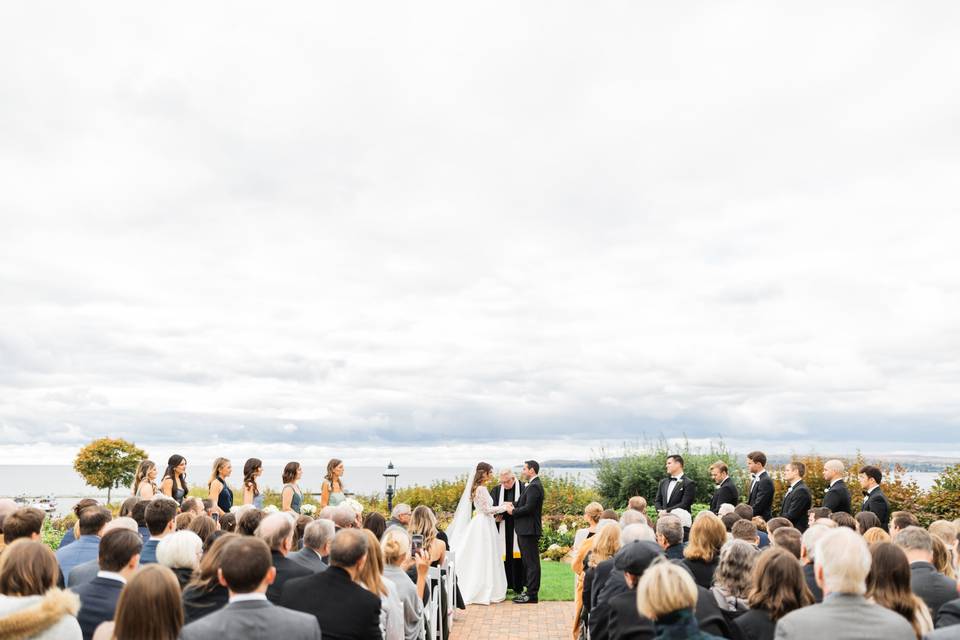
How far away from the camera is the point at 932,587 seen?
16.0 feet

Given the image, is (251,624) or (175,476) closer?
(251,624)

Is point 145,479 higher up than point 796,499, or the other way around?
point 145,479

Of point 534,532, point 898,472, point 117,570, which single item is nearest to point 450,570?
point 534,532

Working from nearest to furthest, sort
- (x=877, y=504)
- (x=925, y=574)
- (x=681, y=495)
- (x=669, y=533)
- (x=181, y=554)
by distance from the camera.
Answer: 1. (x=181, y=554)
2. (x=925, y=574)
3. (x=669, y=533)
4. (x=877, y=504)
5. (x=681, y=495)

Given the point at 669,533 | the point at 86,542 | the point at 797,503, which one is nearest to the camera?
the point at 86,542

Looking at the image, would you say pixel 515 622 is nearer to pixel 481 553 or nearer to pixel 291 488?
pixel 481 553

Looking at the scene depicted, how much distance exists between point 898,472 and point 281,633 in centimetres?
1403

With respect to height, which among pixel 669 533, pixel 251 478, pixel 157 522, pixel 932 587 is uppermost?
pixel 251 478

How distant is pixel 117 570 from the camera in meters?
4.33

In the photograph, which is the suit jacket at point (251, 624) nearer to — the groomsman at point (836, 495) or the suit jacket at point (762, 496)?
the groomsman at point (836, 495)

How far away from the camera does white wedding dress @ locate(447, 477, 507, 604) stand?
458 inches

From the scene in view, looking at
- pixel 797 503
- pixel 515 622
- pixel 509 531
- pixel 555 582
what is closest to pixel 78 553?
pixel 515 622

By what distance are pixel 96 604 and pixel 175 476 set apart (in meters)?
5.79

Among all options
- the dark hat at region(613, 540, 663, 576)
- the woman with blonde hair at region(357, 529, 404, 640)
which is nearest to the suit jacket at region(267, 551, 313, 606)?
the woman with blonde hair at region(357, 529, 404, 640)
